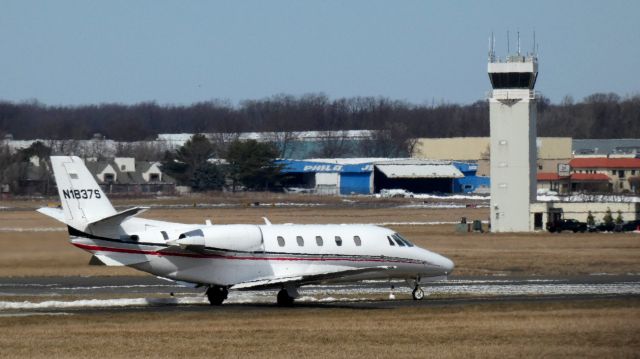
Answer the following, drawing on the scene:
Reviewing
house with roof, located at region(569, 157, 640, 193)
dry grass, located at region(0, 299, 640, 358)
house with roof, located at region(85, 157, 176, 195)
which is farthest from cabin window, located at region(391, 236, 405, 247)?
house with roof, located at region(569, 157, 640, 193)

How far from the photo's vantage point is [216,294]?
39.5 meters

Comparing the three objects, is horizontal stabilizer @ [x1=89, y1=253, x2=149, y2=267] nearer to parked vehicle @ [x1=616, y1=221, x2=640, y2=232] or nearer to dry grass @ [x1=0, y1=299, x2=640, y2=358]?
dry grass @ [x1=0, y1=299, x2=640, y2=358]

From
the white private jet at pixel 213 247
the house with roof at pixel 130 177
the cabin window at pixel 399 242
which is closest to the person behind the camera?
the white private jet at pixel 213 247

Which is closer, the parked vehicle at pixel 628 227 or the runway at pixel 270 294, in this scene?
the runway at pixel 270 294

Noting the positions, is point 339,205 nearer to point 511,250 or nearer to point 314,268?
point 511,250

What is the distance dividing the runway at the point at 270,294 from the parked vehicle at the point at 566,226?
104ft

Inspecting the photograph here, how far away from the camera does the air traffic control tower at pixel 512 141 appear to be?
84.5m

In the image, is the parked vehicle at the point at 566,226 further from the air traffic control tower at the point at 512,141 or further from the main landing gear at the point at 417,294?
the main landing gear at the point at 417,294

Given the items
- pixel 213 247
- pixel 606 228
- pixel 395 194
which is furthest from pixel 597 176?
pixel 213 247

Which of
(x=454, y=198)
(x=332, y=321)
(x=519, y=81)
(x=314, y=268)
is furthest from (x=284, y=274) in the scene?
(x=454, y=198)

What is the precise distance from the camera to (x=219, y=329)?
31859 mm

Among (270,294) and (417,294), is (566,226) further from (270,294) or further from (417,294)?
(417,294)

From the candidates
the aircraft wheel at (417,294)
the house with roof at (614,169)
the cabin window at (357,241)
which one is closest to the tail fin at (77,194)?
the cabin window at (357,241)

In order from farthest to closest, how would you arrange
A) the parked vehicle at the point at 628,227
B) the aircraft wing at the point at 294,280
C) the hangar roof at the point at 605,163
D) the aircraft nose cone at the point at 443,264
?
the hangar roof at the point at 605,163
the parked vehicle at the point at 628,227
the aircraft nose cone at the point at 443,264
the aircraft wing at the point at 294,280
